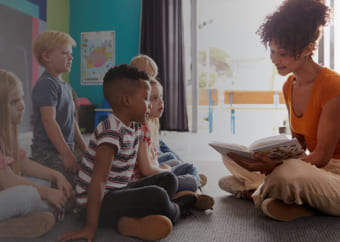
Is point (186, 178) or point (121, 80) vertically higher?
point (121, 80)

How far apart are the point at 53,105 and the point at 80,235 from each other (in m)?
0.30

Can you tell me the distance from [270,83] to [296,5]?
13.2ft

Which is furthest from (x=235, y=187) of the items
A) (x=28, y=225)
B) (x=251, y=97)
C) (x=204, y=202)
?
(x=251, y=97)

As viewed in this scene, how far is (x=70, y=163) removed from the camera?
30.4 inches

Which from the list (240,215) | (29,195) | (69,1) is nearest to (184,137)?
(240,215)

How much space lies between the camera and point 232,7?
14.9 feet

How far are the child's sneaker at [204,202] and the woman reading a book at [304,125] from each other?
0.16 m

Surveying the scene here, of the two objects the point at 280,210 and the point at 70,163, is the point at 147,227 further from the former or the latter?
the point at 280,210

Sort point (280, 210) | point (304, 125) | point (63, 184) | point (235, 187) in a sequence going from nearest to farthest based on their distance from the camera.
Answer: point (63, 184) → point (280, 210) → point (304, 125) → point (235, 187)

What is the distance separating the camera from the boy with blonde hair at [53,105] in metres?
0.71

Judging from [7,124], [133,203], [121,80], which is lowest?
[133,203]

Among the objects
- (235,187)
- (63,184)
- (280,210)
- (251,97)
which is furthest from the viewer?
(251,97)

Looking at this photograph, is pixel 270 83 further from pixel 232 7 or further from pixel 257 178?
pixel 257 178

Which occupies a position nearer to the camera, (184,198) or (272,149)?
(272,149)
